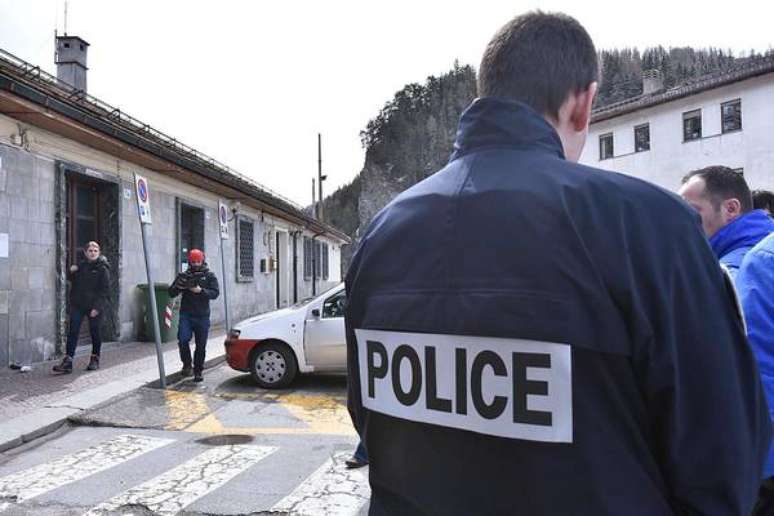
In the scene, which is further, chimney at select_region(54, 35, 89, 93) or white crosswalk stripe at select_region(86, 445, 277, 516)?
chimney at select_region(54, 35, 89, 93)

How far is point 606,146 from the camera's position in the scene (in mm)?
32875

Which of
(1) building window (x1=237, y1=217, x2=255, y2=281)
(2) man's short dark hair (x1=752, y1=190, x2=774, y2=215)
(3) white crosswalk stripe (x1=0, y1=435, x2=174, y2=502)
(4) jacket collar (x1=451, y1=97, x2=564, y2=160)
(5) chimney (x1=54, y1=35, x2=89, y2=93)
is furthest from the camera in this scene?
(1) building window (x1=237, y1=217, x2=255, y2=281)

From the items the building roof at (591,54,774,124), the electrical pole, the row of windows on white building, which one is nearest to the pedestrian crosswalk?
the building roof at (591,54,774,124)

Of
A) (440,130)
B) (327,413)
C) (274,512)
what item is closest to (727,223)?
(274,512)

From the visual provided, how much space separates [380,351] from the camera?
1.40 meters

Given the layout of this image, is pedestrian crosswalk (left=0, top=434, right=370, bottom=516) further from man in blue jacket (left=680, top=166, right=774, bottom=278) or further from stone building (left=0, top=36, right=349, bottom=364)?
stone building (left=0, top=36, right=349, bottom=364)

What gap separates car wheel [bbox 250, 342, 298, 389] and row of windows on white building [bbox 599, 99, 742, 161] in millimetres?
25051

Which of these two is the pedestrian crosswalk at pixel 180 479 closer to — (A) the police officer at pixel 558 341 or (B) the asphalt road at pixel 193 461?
(B) the asphalt road at pixel 193 461

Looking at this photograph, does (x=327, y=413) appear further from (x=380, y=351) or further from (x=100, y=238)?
(x=100, y=238)

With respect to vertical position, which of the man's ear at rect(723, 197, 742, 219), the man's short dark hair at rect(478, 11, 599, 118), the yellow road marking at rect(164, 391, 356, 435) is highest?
the man's short dark hair at rect(478, 11, 599, 118)

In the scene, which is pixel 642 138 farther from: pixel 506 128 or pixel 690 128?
pixel 506 128

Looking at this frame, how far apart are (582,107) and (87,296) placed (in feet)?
28.9

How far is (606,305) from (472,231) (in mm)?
285

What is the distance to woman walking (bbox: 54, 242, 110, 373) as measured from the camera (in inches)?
341
